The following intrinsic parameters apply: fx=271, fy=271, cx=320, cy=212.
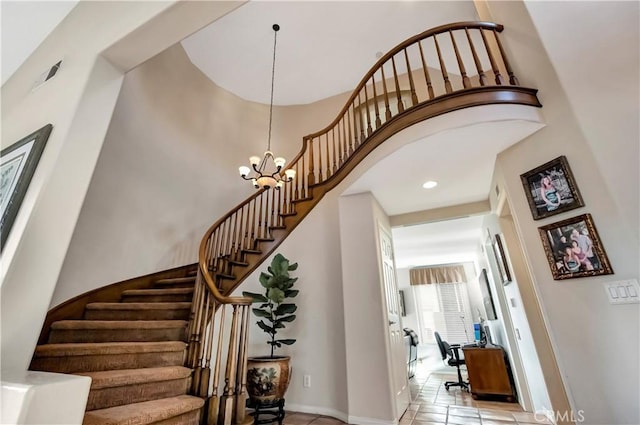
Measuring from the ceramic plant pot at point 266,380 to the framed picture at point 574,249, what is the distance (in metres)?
2.52

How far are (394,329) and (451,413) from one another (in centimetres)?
112

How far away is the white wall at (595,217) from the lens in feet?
5.30

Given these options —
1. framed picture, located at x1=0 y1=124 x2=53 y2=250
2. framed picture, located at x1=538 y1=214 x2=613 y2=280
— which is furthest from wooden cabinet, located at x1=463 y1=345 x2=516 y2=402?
framed picture, located at x1=0 y1=124 x2=53 y2=250

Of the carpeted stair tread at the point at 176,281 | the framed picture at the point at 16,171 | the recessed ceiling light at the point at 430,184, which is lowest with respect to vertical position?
the carpeted stair tread at the point at 176,281

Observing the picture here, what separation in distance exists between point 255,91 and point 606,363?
5955 millimetres

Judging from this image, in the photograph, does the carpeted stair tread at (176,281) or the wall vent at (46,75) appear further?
the carpeted stair tread at (176,281)

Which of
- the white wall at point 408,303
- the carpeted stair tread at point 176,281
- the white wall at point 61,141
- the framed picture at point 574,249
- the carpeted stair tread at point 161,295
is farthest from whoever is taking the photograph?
the white wall at point 408,303

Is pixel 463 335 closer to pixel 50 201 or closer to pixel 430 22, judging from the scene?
pixel 430 22

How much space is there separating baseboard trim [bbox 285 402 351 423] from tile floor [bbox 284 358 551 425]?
50 mm

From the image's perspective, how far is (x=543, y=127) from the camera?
7.18ft

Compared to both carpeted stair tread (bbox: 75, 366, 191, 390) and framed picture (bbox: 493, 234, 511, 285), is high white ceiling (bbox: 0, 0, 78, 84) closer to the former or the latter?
carpeted stair tread (bbox: 75, 366, 191, 390)

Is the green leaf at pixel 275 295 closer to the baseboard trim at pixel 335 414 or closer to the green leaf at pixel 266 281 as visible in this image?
the green leaf at pixel 266 281

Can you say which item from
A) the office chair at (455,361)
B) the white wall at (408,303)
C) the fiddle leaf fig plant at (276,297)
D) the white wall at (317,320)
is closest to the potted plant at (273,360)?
the fiddle leaf fig plant at (276,297)

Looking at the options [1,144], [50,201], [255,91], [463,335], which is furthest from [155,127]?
[463,335]
